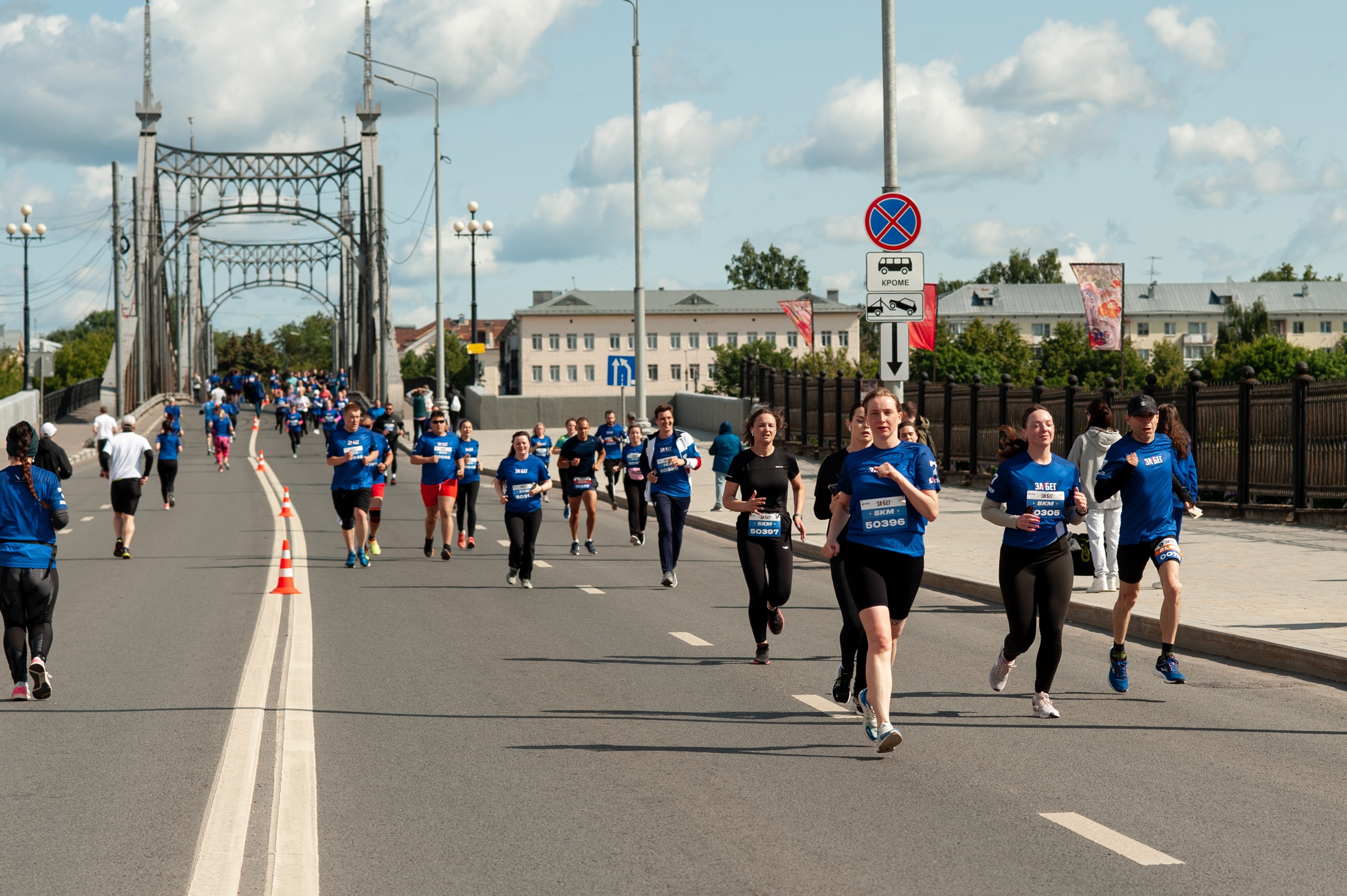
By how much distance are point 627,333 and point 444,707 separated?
141m

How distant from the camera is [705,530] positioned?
2302 cm

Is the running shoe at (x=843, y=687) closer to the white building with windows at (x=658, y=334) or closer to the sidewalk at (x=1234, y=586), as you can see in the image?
the sidewalk at (x=1234, y=586)

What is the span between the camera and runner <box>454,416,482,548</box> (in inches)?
712

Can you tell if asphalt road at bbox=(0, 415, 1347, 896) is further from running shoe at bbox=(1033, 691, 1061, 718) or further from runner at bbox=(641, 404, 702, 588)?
runner at bbox=(641, 404, 702, 588)

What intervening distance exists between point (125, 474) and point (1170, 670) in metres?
14.7

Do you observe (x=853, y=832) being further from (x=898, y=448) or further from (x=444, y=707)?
(x=444, y=707)

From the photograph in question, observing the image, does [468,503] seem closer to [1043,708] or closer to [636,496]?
[636,496]

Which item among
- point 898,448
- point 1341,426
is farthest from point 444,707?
point 1341,426

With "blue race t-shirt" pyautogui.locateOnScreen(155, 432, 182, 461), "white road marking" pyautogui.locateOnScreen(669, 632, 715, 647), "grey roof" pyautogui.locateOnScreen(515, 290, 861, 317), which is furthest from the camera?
"grey roof" pyautogui.locateOnScreen(515, 290, 861, 317)

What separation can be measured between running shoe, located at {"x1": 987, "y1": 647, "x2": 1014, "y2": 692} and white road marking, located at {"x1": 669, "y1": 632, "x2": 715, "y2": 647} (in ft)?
9.04

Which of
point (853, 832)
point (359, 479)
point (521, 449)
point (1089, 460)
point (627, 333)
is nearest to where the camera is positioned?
point (853, 832)

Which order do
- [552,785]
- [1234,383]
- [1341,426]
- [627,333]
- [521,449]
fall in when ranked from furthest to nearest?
[627,333] → [1234,383] → [1341,426] → [521,449] → [552,785]

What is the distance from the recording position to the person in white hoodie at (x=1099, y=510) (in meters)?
12.2

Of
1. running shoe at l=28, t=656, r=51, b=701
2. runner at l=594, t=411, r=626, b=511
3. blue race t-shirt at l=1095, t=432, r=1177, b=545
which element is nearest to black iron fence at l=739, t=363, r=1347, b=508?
runner at l=594, t=411, r=626, b=511
